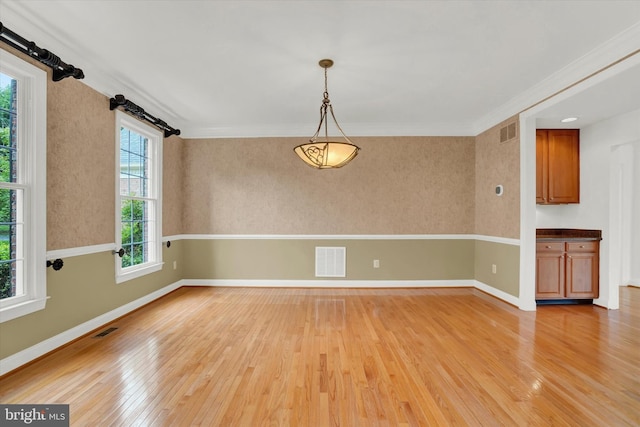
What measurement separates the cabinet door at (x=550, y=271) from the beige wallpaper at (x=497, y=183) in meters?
0.48

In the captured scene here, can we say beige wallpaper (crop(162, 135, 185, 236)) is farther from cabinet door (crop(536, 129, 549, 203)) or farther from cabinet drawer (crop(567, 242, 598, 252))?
cabinet drawer (crop(567, 242, 598, 252))

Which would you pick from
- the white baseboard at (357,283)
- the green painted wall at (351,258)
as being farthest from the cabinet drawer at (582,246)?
the white baseboard at (357,283)

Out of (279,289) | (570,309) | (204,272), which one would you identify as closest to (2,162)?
(204,272)

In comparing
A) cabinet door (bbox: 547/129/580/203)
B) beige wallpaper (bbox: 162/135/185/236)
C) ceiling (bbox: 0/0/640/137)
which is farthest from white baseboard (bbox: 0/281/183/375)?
cabinet door (bbox: 547/129/580/203)

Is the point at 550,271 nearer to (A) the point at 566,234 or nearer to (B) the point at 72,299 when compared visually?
(A) the point at 566,234

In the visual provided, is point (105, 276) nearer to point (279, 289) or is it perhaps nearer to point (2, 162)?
point (2, 162)

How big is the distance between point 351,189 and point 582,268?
3.36 metres

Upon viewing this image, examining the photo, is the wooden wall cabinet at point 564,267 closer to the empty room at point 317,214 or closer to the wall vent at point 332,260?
the empty room at point 317,214

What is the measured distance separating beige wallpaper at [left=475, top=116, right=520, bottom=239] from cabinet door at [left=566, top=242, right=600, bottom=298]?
32.6 inches

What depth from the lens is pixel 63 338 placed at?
9.07ft

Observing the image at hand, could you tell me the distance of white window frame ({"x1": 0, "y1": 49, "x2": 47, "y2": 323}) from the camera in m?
2.43

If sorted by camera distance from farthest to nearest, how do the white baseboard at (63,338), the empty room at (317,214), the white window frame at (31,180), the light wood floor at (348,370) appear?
1. the white window frame at (31,180)
2. the white baseboard at (63,338)
3. the empty room at (317,214)
4. the light wood floor at (348,370)

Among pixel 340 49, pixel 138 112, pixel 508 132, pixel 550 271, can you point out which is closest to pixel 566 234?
pixel 550 271

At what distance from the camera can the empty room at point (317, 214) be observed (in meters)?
2.13
